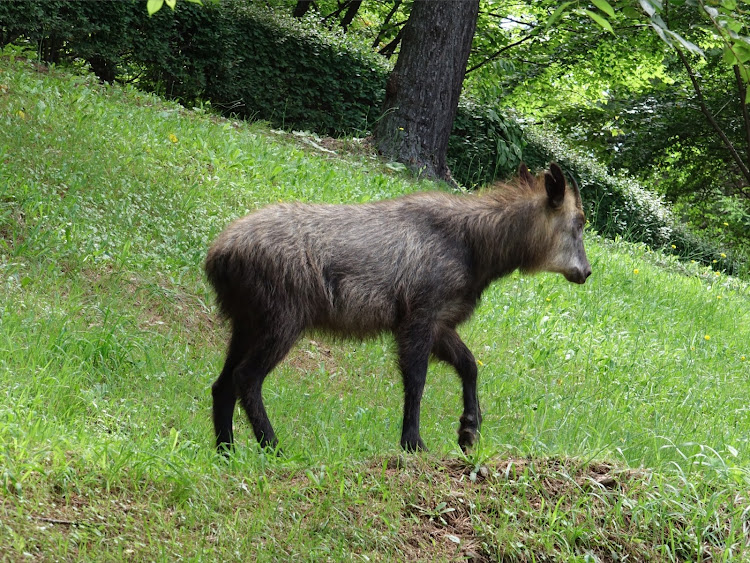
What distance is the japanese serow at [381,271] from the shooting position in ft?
16.2

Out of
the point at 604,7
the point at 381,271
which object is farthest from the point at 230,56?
the point at 604,7

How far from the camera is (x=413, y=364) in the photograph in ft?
17.1

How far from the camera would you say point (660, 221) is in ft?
56.7

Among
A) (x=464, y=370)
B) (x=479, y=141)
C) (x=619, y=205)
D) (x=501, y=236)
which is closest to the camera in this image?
(x=464, y=370)

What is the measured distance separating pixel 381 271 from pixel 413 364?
611mm

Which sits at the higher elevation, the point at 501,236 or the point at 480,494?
the point at 501,236

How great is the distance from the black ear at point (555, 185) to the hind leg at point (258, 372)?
2085 millimetres

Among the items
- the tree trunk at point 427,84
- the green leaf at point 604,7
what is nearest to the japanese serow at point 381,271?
the green leaf at point 604,7

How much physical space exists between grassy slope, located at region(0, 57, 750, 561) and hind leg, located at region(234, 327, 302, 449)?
0.18m

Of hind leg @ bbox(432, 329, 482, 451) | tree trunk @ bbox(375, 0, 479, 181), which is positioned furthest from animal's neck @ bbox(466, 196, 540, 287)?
tree trunk @ bbox(375, 0, 479, 181)

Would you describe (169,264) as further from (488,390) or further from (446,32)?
(446,32)

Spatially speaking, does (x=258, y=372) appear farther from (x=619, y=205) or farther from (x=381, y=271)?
(x=619, y=205)

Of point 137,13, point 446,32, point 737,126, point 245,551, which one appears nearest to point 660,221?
point 737,126

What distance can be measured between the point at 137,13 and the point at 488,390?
9695mm
